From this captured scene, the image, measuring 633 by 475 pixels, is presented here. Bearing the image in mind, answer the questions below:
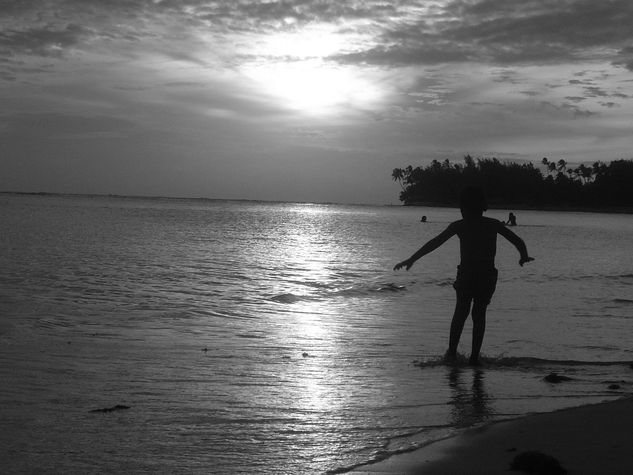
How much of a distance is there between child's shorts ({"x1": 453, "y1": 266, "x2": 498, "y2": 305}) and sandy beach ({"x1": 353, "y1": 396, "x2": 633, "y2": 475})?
239cm

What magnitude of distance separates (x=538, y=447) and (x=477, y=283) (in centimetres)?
332

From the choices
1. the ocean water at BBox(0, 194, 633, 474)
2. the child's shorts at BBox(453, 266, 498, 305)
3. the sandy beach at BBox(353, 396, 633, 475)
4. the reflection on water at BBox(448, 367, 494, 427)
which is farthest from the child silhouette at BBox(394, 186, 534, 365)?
the sandy beach at BBox(353, 396, 633, 475)

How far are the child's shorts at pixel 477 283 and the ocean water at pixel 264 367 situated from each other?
800 millimetres

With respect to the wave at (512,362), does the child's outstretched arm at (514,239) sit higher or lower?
higher

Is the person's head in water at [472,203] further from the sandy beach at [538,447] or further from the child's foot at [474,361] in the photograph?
the sandy beach at [538,447]

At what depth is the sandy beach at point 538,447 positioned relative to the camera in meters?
3.96

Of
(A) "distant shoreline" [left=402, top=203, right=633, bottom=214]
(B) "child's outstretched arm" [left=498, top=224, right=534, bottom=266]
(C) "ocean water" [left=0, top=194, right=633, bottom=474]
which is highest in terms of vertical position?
(A) "distant shoreline" [left=402, top=203, right=633, bottom=214]

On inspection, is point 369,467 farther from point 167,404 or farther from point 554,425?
point 167,404

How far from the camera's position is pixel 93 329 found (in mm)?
9594

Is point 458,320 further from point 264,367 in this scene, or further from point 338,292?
point 338,292

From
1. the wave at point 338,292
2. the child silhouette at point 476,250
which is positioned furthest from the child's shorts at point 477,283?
the wave at point 338,292

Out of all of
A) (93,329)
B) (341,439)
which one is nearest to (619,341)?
(341,439)

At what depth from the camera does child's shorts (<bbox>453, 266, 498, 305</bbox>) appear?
7.54 meters

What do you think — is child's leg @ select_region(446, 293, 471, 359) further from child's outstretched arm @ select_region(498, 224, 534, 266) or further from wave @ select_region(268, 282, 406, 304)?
wave @ select_region(268, 282, 406, 304)
